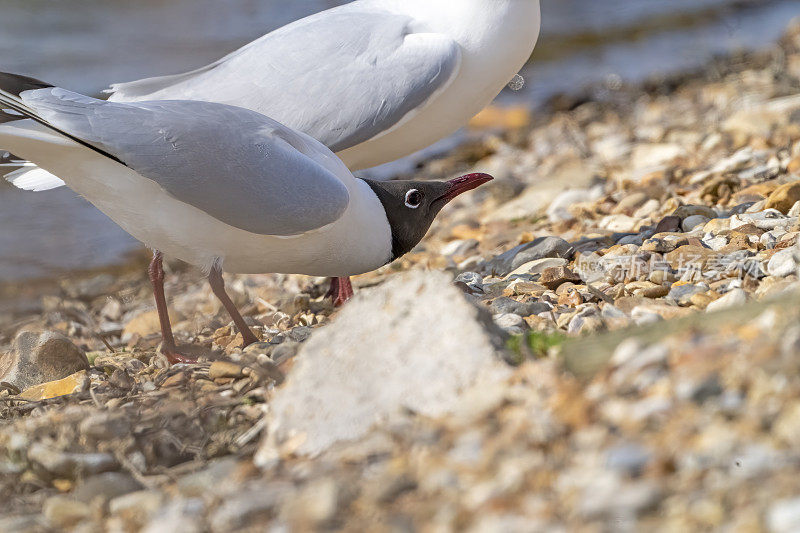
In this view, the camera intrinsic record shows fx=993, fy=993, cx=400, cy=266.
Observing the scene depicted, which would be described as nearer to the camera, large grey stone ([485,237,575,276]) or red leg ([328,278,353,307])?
large grey stone ([485,237,575,276])

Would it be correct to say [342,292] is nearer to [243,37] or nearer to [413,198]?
[413,198]

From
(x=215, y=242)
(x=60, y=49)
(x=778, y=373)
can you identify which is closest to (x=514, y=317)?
(x=215, y=242)

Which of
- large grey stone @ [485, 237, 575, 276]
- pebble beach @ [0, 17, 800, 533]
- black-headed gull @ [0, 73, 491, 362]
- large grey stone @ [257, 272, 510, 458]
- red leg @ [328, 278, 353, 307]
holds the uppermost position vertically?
black-headed gull @ [0, 73, 491, 362]

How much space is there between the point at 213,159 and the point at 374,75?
4.47 ft

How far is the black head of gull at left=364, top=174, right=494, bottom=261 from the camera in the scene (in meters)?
4.65

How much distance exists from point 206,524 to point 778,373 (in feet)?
4.69

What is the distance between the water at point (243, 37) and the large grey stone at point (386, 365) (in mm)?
6085

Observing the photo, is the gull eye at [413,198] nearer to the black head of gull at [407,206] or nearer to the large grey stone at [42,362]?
the black head of gull at [407,206]

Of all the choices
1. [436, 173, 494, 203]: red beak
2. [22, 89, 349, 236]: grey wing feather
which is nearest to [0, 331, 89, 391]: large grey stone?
[22, 89, 349, 236]: grey wing feather

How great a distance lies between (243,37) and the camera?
12.6 metres

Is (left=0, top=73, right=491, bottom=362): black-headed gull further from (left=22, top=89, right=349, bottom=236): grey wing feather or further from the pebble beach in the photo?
the pebble beach

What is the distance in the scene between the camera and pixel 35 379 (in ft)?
14.5

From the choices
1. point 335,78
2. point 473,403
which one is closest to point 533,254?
point 335,78

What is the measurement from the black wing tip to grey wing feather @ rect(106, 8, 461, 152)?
1.15 metres
